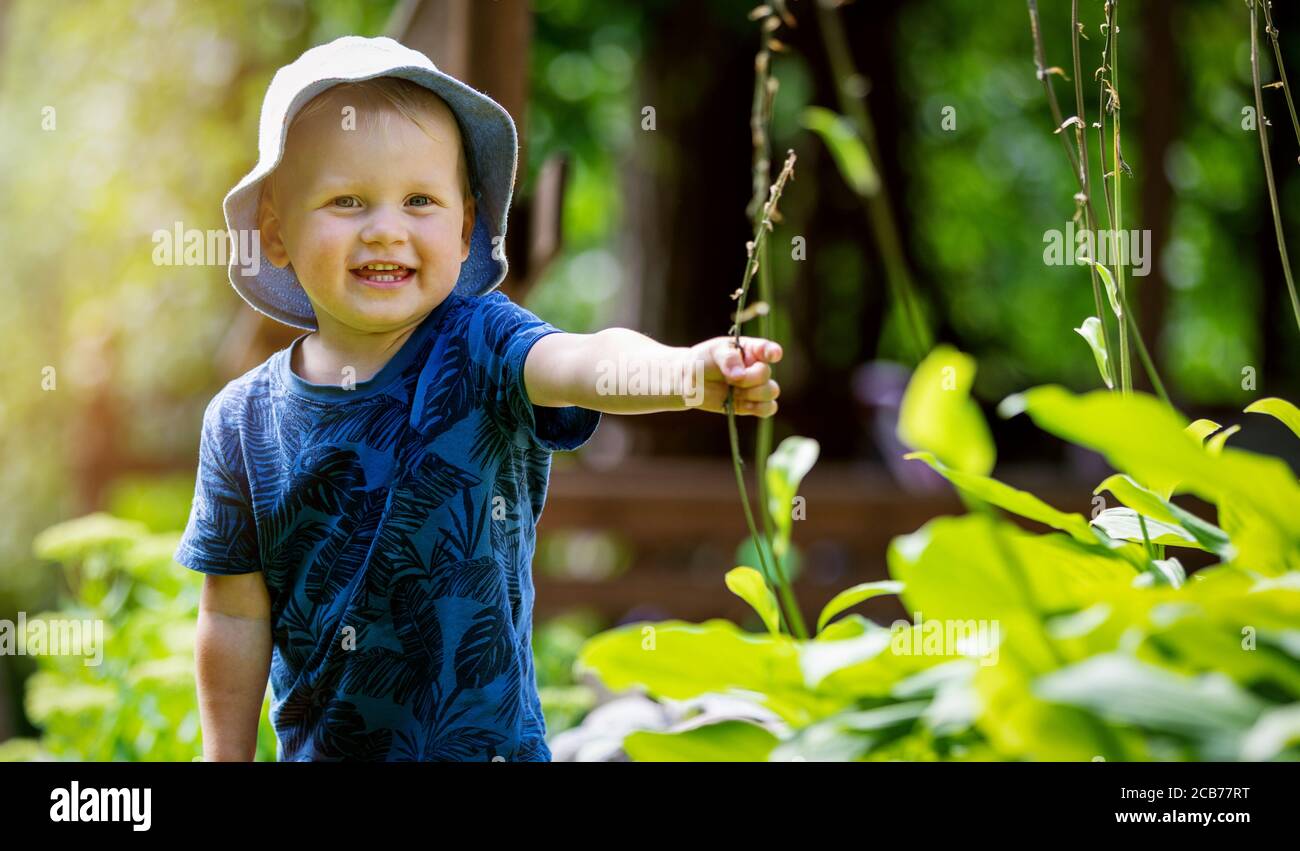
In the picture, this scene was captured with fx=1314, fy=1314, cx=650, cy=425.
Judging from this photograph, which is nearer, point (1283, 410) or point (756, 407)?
point (756, 407)

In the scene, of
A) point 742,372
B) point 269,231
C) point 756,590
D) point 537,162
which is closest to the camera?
point 742,372

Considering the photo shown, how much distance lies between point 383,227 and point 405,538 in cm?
32

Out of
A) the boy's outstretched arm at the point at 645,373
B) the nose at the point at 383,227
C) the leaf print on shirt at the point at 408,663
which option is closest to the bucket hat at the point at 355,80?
the nose at the point at 383,227

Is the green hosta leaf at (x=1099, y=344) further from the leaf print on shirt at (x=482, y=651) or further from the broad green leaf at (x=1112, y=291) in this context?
the leaf print on shirt at (x=482, y=651)

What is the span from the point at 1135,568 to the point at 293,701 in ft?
2.93

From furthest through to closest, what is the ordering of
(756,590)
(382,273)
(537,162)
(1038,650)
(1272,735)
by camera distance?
(537,162) < (382,273) < (756,590) < (1038,650) < (1272,735)

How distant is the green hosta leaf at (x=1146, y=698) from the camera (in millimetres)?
713

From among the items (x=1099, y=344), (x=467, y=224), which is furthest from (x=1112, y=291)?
(x=467, y=224)

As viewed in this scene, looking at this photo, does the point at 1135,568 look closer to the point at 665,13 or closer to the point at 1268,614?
the point at 1268,614

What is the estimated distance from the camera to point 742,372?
104 centimetres

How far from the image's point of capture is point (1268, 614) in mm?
800

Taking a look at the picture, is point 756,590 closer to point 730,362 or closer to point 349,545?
A: point 730,362

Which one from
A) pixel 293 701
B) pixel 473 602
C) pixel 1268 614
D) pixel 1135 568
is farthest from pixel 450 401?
pixel 1268 614

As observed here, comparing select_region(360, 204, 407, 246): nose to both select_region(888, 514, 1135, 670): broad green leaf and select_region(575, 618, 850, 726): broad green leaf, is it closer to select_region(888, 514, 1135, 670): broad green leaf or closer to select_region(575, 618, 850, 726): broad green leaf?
select_region(575, 618, 850, 726): broad green leaf
